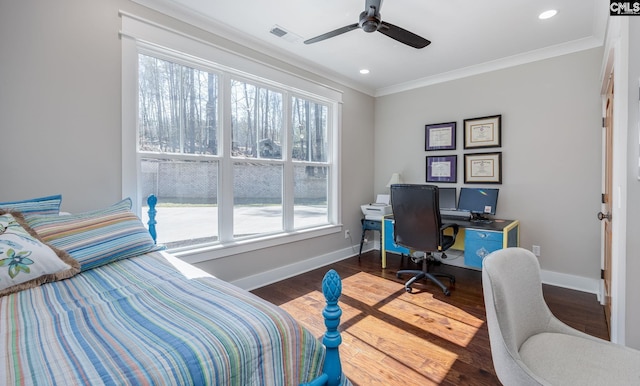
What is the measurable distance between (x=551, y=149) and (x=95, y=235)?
4.06 m

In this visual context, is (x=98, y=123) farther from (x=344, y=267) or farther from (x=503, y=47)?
(x=503, y=47)

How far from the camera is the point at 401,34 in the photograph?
90.6 inches

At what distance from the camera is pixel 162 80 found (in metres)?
2.47

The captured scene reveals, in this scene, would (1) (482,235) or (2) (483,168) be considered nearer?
(1) (482,235)

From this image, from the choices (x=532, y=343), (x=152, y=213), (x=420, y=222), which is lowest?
(x=532, y=343)

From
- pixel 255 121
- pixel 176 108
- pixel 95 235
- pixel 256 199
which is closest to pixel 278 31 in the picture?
pixel 255 121

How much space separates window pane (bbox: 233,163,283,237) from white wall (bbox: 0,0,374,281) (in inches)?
43.0

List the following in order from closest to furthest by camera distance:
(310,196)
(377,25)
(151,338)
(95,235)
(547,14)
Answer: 1. (151,338)
2. (95,235)
3. (377,25)
4. (547,14)
5. (310,196)

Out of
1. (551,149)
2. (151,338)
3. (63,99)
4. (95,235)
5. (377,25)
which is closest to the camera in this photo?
(151,338)

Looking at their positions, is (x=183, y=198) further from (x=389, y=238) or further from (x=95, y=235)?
(x=389, y=238)

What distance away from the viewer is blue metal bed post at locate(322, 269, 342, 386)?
2.97 feet

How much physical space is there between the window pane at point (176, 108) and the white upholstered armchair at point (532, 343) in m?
2.48

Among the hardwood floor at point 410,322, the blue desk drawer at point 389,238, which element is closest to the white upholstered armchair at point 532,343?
the hardwood floor at point 410,322

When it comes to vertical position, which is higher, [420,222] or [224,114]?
[224,114]
